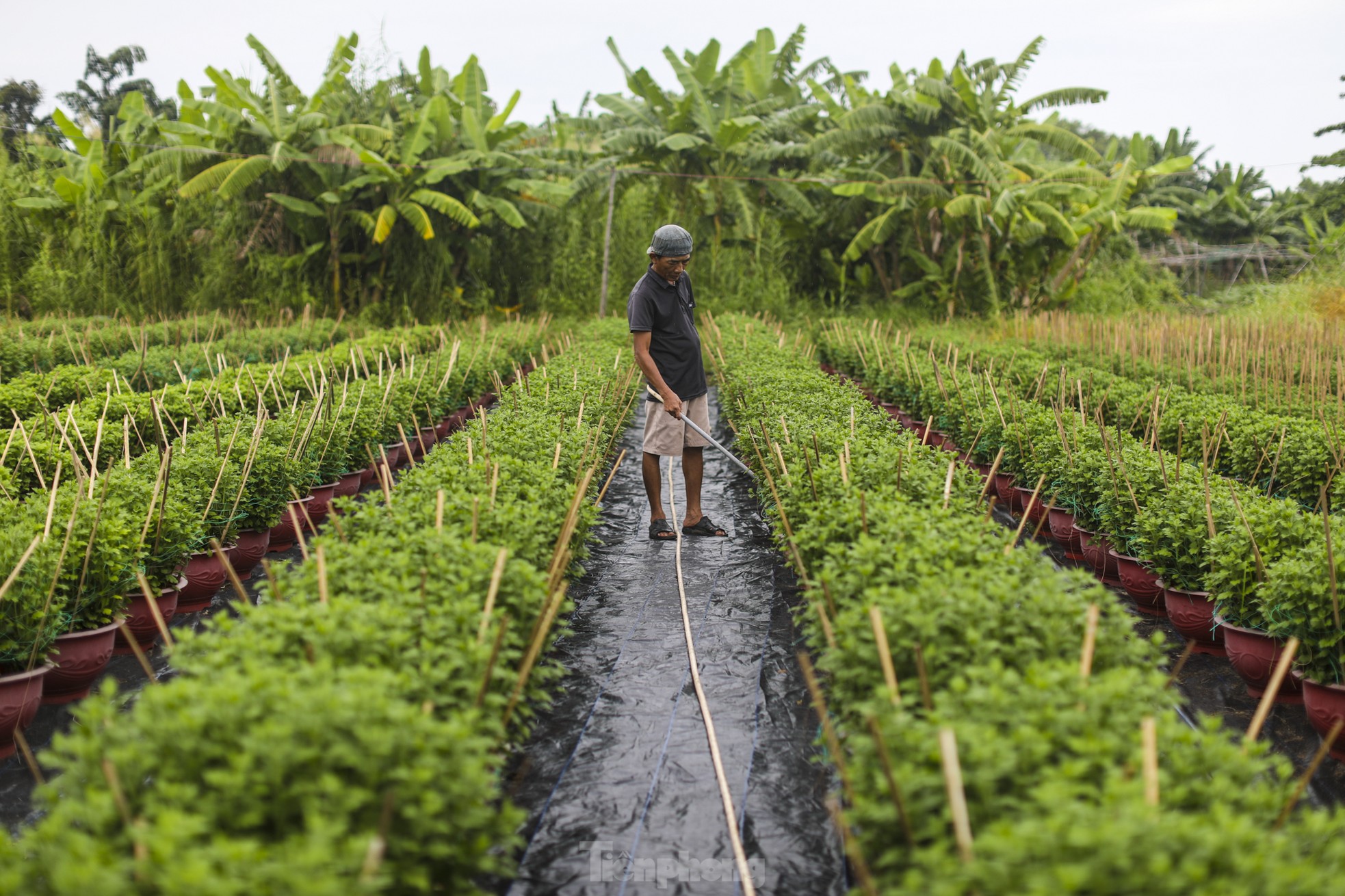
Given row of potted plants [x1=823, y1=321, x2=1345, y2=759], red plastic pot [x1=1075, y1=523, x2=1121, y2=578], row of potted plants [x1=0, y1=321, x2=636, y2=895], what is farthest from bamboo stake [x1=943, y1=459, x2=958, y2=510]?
row of potted plants [x1=0, y1=321, x2=636, y2=895]

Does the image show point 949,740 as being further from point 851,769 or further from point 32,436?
point 32,436

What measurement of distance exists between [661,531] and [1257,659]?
364cm

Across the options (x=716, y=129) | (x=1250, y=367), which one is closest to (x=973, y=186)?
(x=716, y=129)

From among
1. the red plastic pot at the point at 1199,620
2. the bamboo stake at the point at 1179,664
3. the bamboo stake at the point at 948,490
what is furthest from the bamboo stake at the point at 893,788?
the red plastic pot at the point at 1199,620

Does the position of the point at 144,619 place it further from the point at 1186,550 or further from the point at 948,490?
the point at 1186,550

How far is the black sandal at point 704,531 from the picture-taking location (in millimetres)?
6586

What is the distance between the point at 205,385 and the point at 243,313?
39.8 ft

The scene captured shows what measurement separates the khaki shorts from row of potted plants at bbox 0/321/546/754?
1.97 m

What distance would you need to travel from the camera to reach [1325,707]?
3676 millimetres

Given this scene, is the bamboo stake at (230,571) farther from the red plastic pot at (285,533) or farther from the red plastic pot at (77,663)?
the red plastic pot at (285,533)

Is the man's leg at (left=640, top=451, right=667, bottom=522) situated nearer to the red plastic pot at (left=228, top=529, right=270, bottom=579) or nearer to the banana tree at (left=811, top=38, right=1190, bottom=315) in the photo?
the red plastic pot at (left=228, top=529, right=270, bottom=579)

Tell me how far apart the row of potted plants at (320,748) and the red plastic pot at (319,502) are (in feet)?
12.2

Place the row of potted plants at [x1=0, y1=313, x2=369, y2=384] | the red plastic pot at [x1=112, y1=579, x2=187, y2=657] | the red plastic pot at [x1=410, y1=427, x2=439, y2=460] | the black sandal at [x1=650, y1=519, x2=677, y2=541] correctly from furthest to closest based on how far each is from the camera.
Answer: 1. the row of potted plants at [x1=0, y1=313, x2=369, y2=384]
2. the red plastic pot at [x1=410, y1=427, x2=439, y2=460]
3. the black sandal at [x1=650, y1=519, x2=677, y2=541]
4. the red plastic pot at [x1=112, y1=579, x2=187, y2=657]

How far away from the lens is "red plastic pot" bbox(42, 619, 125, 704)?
4.11 m
